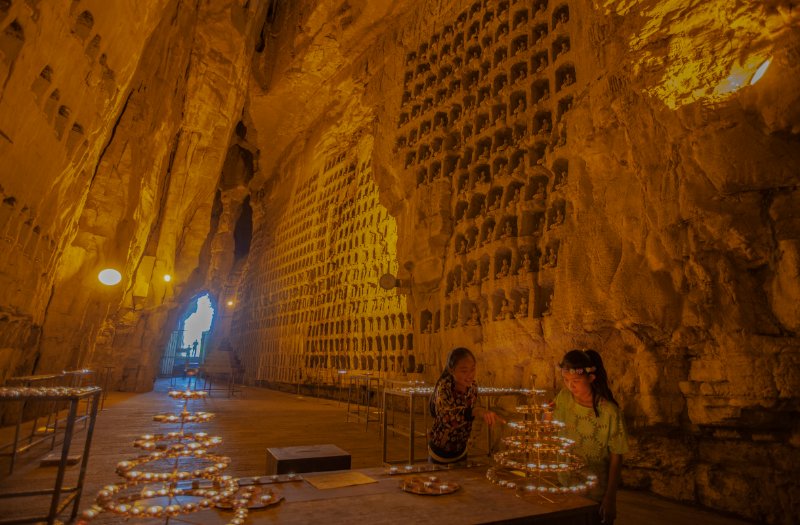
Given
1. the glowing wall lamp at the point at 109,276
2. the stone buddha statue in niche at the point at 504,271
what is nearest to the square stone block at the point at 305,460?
the stone buddha statue in niche at the point at 504,271

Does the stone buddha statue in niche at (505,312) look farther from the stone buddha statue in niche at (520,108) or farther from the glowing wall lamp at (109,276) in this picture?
the glowing wall lamp at (109,276)

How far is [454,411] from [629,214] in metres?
3.42

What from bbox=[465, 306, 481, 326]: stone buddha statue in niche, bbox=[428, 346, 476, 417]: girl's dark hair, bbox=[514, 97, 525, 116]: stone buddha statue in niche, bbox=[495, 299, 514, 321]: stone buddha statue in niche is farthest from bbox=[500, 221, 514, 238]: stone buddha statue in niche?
bbox=[428, 346, 476, 417]: girl's dark hair

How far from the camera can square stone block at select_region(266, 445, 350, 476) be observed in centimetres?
339

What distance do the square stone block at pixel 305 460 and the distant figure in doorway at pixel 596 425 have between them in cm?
191

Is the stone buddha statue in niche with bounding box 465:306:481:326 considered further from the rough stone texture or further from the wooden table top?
the wooden table top

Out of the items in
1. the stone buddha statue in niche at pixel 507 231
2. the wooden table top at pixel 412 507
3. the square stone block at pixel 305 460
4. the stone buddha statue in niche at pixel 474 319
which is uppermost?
the stone buddha statue in niche at pixel 507 231

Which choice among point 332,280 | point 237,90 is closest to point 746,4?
point 332,280

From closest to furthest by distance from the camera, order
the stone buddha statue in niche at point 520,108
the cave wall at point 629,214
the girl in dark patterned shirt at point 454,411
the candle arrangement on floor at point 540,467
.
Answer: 1. the candle arrangement on floor at point 540,467
2. the girl in dark patterned shirt at point 454,411
3. the cave wall at point 629,214
4. the stone buddha statue in niche at point 520,108

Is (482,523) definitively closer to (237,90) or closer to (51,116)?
(51,116)

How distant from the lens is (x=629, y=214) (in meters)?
5.14

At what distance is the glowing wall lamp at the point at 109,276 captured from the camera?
8.82 m

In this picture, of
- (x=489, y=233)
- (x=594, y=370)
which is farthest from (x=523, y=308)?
(x=594, y=370)

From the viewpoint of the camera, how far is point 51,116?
172 inches
